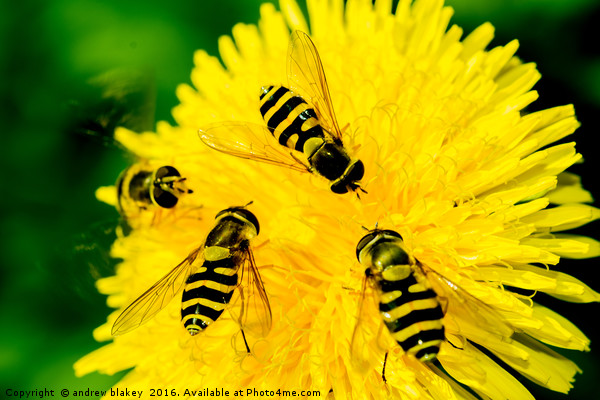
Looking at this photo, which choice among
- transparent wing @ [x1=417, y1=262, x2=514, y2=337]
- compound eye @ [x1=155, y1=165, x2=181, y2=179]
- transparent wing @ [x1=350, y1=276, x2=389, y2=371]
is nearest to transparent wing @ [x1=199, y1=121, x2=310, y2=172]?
compound eye @ [x1=155, y1=165, x2=181, y2=179]

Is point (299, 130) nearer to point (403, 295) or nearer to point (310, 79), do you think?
point (310, 79)

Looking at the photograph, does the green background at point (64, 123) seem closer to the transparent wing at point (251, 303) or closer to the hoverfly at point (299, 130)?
the hoverfly at point (299, 130)

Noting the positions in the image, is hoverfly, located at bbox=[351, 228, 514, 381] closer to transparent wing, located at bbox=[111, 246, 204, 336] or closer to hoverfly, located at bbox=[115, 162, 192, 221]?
transparent wing, located at bbox=[111, 246, 204, 336]

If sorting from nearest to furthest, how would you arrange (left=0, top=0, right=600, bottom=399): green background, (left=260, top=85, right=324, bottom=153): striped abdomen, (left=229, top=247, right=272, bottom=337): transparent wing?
(left=229, top=247, right=272, bottom=337): transparent wing → (left=260, top=85, right=324, bottom=153): striped abdomen → (left=0, top=0, right=600, bottom=399): green background

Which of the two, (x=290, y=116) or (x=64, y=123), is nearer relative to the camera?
(x=290, y=116)

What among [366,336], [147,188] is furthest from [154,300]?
[366,336]

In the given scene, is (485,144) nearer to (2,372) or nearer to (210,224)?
(210,224)
